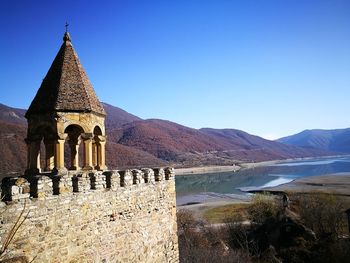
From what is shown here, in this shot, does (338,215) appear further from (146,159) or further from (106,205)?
(146,159)

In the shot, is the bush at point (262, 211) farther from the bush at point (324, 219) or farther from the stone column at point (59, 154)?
the stone column at point (59, 154)

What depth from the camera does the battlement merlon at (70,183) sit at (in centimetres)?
632

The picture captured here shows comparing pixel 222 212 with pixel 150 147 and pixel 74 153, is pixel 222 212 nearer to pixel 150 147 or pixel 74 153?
pixel 74 153

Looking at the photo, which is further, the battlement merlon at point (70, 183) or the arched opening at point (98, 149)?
the arched opening at point (98, 149)

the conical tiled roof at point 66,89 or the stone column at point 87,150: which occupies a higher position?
the conical tiled roof at point 66,89

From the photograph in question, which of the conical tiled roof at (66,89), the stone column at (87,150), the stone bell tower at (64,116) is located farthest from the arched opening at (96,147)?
the conical tiled roof at (66,89)

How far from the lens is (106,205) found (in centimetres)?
853

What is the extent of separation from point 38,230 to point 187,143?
570 feet

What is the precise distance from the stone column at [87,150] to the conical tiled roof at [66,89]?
737 millimetres

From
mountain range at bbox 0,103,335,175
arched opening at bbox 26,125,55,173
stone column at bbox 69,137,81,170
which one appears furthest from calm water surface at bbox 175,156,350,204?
arched opening at bbox 26,125,55,173

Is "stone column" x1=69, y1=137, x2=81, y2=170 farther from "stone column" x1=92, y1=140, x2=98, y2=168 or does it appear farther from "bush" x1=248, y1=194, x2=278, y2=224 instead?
"bush" x1=248, y1=194, x2=278, y2=224

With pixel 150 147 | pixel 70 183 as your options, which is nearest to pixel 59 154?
pixel 70 183

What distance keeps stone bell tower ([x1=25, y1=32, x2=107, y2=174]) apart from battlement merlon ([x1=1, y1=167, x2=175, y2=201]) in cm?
132

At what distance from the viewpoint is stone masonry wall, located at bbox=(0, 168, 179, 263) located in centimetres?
634
